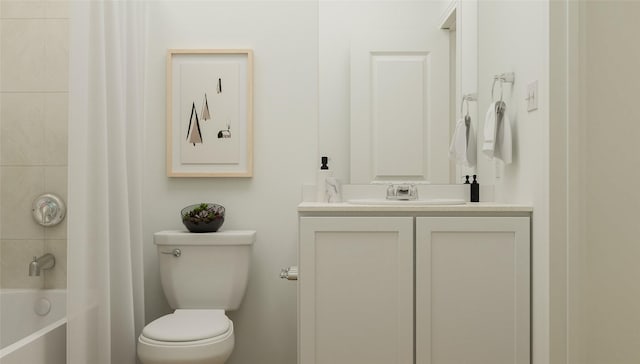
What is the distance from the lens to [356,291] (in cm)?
183

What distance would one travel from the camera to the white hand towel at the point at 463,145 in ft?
7.46

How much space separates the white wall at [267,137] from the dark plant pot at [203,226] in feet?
0.59

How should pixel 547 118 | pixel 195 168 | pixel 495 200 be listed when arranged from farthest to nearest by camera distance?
pixel 195 168 → pixel 495 200 → pixel 547 118

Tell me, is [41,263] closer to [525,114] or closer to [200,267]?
[200,267]

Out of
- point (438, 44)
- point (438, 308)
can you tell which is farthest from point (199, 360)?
point (438, 44)

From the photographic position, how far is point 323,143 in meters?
2.37

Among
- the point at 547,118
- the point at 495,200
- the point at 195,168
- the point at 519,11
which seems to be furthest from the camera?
the point at 195,168

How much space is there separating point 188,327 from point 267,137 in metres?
0.97

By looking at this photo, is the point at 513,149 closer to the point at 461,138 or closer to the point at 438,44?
the point at 461,138

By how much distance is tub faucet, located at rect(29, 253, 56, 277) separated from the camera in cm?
219

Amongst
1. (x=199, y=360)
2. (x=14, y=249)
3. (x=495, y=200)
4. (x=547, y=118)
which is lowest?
(x=199, y=360)

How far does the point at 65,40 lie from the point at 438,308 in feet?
6.69

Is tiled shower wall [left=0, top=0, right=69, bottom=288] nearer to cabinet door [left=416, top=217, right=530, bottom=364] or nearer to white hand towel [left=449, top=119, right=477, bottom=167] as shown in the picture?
cabinet door [left=416, top=217, right=530, bottom=364]

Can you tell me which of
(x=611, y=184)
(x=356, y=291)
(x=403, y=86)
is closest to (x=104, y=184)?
(x=356, y=291)
